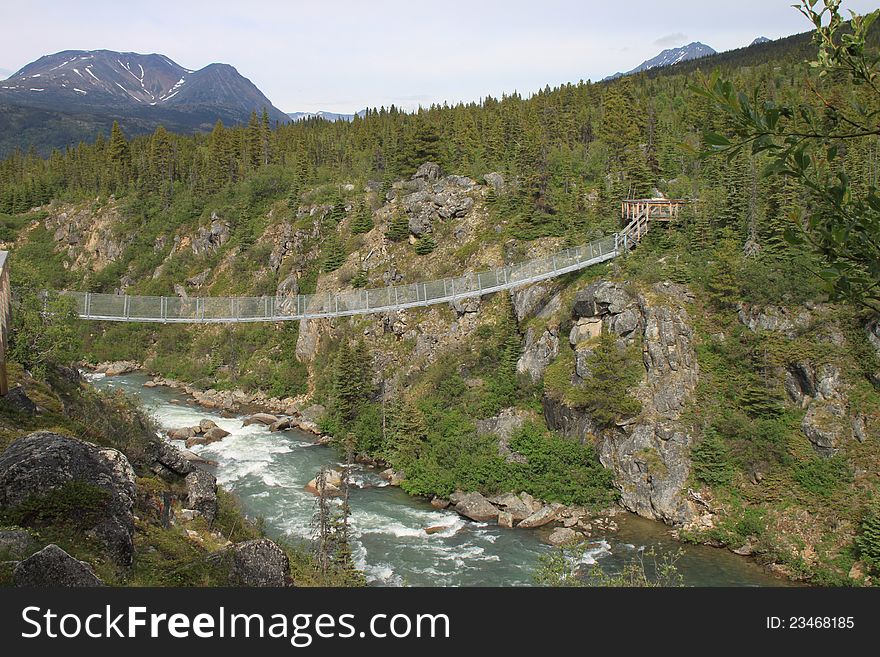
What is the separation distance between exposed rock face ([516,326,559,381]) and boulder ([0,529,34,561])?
54.9 feet

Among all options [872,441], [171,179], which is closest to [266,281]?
[171,179]

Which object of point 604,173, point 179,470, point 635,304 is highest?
point 604,173

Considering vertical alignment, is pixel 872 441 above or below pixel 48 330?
below

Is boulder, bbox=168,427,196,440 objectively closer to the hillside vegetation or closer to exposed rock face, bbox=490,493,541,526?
the hillside vegetation

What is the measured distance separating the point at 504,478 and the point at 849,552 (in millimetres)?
8347

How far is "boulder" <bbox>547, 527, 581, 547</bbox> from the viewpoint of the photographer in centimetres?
1536

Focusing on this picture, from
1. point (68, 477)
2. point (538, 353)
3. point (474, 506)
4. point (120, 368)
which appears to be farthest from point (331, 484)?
Result: point (120, 368)

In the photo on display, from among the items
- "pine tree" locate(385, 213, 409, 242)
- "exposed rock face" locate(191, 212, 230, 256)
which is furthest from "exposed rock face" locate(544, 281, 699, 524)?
"exposed rock face" locate(191, 212, 230, 256)

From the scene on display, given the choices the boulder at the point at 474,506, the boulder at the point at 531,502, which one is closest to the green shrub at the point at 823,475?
the boulder at the point at 531,502

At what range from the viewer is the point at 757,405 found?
16.8 meters

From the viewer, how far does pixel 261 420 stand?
83.5ft

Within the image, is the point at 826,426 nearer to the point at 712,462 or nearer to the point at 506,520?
the point at 712,462

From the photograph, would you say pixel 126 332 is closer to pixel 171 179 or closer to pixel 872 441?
pixel 171 179

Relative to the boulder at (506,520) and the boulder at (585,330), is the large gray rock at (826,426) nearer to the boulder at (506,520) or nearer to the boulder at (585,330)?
the boulder at (585,330)
